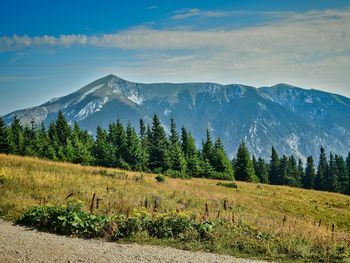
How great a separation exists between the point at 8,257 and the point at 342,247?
9694 millimetres

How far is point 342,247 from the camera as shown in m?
11.3

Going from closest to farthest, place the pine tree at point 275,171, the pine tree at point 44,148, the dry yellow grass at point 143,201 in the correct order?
1. the dry yellow grass at point 143,201
2. the pine tree at point 44,148
3. the pine tree at point 275,171

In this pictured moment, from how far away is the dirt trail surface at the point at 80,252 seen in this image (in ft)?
31.6

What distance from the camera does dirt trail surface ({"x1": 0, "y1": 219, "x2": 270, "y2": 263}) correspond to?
9.64 meters

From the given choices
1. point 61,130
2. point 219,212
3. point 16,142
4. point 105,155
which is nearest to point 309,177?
point 105,155

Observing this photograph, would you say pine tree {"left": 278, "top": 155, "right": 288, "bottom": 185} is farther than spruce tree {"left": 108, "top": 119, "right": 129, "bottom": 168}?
Yes

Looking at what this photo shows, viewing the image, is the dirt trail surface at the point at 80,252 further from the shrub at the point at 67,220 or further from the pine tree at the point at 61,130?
the pine tree at the point at 61,130

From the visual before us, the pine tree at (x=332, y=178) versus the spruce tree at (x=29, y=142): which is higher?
the spruce tree at (x=29, y=142)

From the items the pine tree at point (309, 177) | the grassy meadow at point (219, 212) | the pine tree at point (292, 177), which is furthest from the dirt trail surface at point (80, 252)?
the pine tree at point (309, 177)

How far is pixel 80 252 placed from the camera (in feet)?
33.1

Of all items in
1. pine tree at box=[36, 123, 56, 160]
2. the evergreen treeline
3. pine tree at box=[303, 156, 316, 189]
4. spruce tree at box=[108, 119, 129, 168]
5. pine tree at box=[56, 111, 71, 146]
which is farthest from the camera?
pine tree at box=[303, 156, 316, 189]

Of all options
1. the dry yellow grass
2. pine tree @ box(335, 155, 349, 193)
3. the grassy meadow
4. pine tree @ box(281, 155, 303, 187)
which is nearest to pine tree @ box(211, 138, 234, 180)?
pine tree @ box(281, 155, 303, 187)

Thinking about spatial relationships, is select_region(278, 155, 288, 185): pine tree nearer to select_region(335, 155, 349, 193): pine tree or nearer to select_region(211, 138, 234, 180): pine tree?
select_region(335, 155, 349, 193): pine tree

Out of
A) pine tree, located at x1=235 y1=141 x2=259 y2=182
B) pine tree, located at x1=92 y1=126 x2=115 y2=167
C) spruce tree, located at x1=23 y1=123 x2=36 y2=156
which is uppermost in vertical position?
spruce tree, located at x1=23 y1=123 x2=36 y2=156
